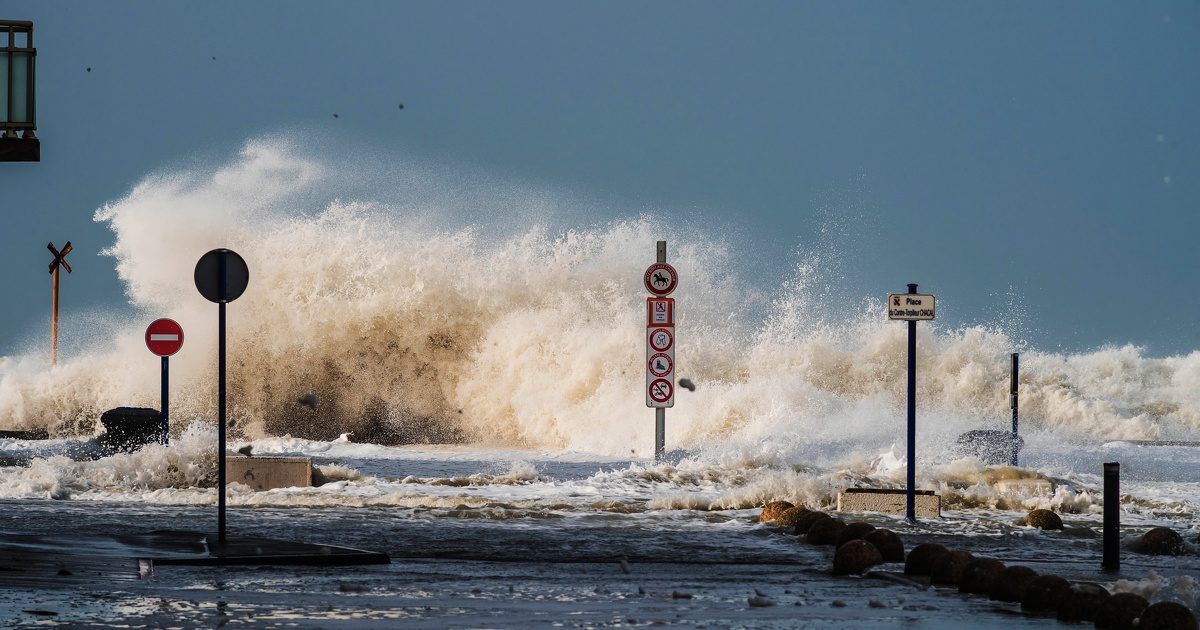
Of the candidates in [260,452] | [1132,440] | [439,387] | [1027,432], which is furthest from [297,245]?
[1132,440]

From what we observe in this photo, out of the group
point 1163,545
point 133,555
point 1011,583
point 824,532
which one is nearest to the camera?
point 1011,583

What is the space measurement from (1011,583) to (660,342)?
11.3 metres

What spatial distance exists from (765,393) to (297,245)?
14773 mm

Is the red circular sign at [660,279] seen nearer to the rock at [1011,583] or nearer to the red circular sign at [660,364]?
the red circular sign at [660,364]

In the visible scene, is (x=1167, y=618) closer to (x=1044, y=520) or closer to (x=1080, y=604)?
(x=1080, y=604)

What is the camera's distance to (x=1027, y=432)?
101ft

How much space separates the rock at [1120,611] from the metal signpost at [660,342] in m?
12.0

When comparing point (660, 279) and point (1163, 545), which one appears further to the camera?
point (660, 279)

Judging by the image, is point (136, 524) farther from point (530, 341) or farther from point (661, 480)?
point (530, 341)

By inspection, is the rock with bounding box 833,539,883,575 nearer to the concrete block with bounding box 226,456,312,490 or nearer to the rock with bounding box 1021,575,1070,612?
the rock with bounding box 1021,575,1070,612

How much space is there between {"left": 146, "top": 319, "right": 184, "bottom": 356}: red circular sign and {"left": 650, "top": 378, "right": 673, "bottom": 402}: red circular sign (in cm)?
655

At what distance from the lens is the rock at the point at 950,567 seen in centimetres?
811

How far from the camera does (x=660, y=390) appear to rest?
18.5m

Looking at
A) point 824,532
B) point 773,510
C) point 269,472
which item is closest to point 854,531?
point 824,532
